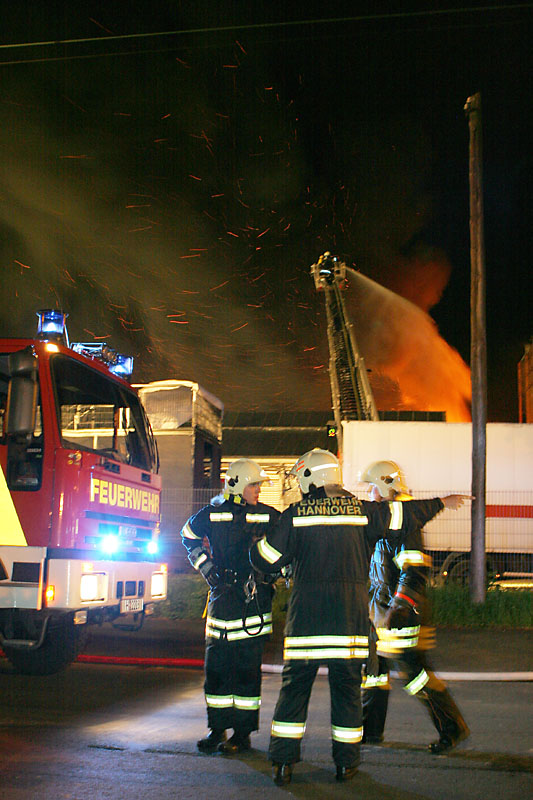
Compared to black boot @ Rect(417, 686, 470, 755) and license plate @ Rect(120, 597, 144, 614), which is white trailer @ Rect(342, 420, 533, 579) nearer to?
license plate @ Rect(120, 597, 144, 614)

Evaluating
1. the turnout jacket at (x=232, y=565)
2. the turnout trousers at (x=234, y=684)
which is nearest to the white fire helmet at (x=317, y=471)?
the turnout jacket at (x=232, y=565)

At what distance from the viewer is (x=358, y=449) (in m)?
16.4

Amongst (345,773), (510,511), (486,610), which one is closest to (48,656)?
(345,773)

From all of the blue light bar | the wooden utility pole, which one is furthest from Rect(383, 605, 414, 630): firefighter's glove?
the wooden utility pole

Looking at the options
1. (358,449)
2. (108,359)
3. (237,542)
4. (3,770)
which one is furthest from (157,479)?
(358,449)

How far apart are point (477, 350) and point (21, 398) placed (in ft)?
24.9

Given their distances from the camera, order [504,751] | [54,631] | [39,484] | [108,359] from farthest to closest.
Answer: [108,359]
[54,631]
[39,484]
[504,751]

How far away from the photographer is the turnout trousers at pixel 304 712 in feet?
14.1

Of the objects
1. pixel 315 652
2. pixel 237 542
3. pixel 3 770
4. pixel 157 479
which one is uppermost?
pixel 157 479

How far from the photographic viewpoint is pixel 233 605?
511 centimetres

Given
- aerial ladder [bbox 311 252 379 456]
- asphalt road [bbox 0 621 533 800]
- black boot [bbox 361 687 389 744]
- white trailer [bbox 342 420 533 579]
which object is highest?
aerial ladder [bbox 311 252 379 456]

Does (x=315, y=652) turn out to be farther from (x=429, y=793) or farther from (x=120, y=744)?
(x=120, y=744)

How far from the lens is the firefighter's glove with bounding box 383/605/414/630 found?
5.07 m

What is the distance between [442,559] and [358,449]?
8.95 feet
